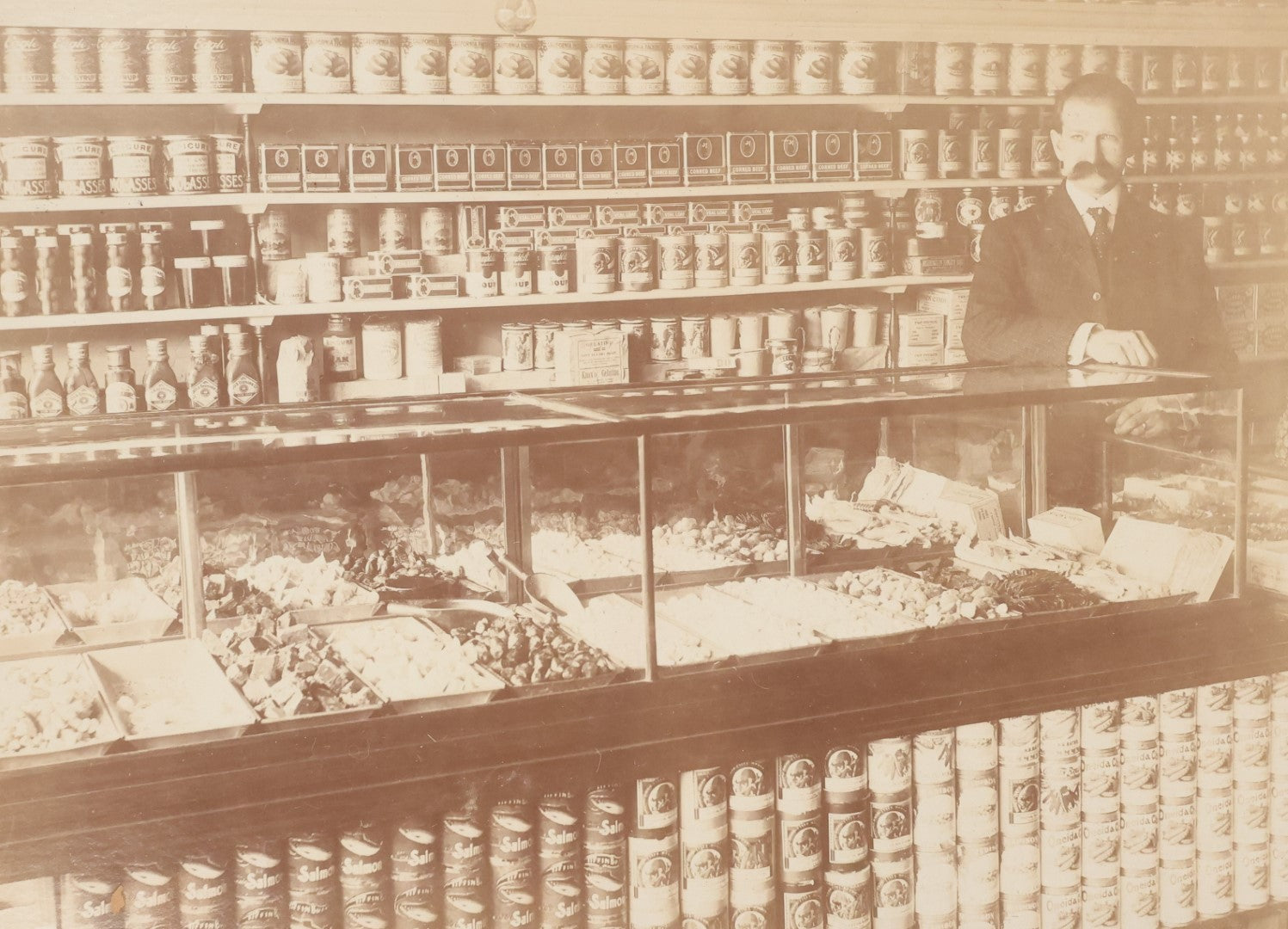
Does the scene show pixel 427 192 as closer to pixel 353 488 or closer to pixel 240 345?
pixel 240 345

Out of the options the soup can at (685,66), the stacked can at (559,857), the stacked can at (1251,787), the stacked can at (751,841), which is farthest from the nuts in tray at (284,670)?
the soup can at (685,66)

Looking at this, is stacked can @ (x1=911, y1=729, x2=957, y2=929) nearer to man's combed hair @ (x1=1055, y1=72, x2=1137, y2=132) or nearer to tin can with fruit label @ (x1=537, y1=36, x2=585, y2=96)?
man's combed hair @ (x1=1055, y1=72, x2=1137, y2=132)

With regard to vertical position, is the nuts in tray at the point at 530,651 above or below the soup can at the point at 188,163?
below

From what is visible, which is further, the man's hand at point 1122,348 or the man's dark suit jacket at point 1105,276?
the man's dark suit jacket at point 1105,276

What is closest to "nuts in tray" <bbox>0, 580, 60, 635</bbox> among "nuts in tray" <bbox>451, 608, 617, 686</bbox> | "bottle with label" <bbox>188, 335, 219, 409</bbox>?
"nuts in tray" <bbox>451, 608, 617, 686</bbox>

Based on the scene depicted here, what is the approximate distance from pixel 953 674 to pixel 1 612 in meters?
1.36

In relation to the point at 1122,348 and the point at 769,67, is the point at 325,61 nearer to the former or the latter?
the point at 769,67

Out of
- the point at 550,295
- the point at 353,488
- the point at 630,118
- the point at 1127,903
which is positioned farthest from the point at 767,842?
the point at 630,118

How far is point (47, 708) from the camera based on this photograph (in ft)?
5.02

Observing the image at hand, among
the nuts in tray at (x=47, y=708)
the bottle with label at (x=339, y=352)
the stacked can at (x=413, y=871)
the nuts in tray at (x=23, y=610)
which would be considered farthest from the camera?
the bottle with label at (x=339, y=352)

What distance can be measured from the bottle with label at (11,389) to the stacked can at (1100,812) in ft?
9.42

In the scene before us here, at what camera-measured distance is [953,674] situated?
1.81 meters

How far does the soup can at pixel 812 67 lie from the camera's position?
4191 mm

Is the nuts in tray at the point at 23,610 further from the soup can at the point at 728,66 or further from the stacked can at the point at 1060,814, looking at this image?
the soup can at the point at 728,66
